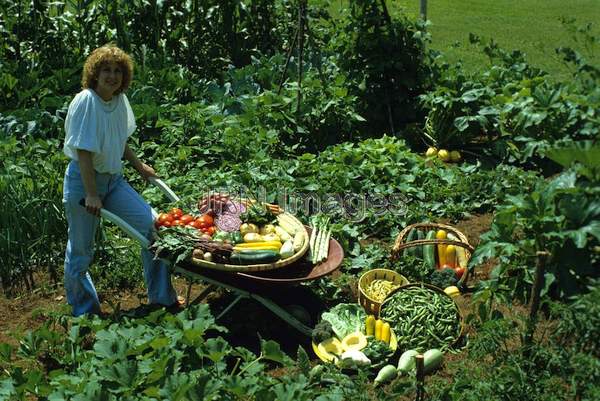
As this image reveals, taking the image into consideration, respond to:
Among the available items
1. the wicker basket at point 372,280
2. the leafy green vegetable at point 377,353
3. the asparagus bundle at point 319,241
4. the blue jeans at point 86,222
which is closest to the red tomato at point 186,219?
the blue jeans at point 86,222

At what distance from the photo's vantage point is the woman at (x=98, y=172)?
513 centimetres

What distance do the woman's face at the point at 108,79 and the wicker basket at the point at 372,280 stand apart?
2.07 m

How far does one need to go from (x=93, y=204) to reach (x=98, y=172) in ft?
0.89

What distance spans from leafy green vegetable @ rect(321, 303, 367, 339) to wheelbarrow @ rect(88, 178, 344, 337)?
0.53 ft

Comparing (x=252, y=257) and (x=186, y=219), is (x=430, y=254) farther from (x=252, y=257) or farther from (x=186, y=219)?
(x=186, y=219)

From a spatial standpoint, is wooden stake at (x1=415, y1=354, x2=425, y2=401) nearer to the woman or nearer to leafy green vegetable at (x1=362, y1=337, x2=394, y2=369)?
leafy green vegetable at (x1=362, y1=337, x2=394, y2=369)

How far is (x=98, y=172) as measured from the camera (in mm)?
5348

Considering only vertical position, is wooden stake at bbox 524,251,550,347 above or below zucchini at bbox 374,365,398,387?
above

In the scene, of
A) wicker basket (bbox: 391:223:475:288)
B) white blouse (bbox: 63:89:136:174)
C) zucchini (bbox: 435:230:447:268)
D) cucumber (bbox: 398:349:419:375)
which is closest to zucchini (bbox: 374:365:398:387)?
cucumber (bbox: 398:349:419:375)

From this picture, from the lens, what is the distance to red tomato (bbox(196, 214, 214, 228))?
538 centimetres

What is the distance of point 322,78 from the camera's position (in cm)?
897

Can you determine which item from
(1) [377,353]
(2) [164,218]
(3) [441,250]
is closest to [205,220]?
(2) [164,218]

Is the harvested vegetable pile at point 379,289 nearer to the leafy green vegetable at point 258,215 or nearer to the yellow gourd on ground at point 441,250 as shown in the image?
the yellow gourd on ground at point 441,250

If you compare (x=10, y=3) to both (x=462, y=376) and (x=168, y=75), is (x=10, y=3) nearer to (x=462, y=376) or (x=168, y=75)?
(x=168, y=75)
